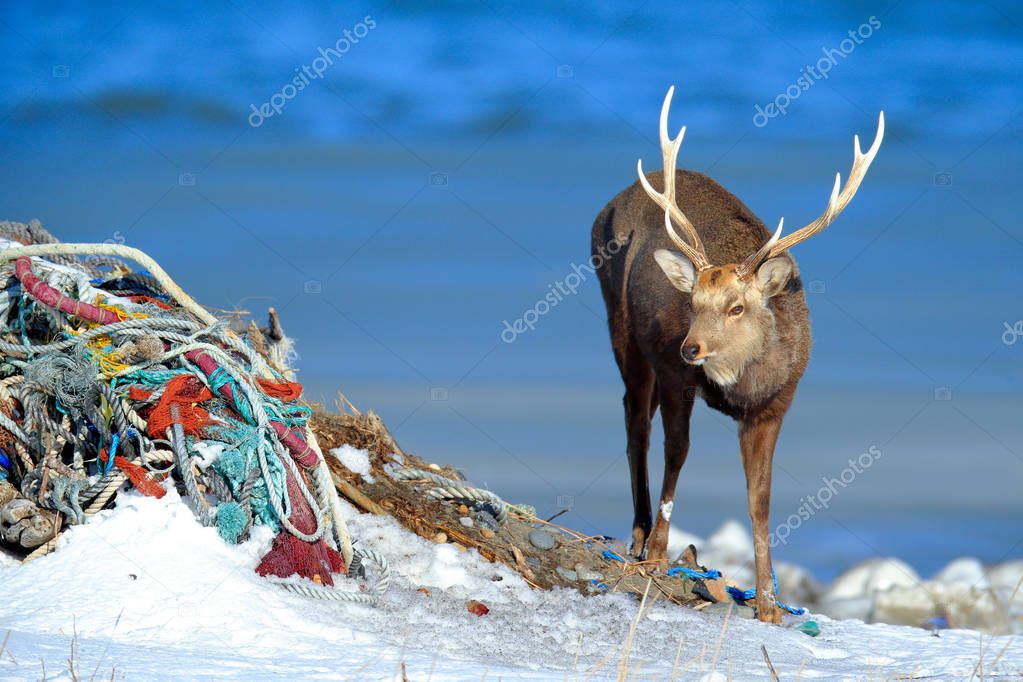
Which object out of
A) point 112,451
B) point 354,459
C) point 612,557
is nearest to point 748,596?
point 612,557

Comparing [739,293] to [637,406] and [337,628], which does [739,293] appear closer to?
[637,406]

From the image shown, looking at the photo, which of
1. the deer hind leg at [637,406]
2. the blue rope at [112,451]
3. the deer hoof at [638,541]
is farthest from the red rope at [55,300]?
the deer hind leg at [637,406]

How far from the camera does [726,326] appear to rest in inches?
299

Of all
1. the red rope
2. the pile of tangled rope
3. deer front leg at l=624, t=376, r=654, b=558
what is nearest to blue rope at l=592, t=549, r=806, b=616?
deer front leg at l=624, t=376, r=654, b=558

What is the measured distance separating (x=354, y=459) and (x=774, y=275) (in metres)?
2.98

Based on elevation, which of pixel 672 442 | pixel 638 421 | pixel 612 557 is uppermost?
pixel 638 421

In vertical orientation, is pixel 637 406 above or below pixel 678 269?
below

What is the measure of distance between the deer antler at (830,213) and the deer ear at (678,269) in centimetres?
36

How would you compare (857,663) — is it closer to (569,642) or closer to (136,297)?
(569,642)

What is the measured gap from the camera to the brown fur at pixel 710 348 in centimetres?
765

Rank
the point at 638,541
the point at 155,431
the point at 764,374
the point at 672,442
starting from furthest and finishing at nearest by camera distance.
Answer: the point at 638,541, the point at 672,442, the point at 764,374, the point at 155,431

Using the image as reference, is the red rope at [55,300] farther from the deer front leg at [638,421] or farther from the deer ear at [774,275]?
the deer front leg at [638,421]

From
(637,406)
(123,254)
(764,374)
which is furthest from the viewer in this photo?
(637,406)

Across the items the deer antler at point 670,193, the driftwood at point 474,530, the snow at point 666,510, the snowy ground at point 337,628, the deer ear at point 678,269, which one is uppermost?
the deer antler at point 670,193
